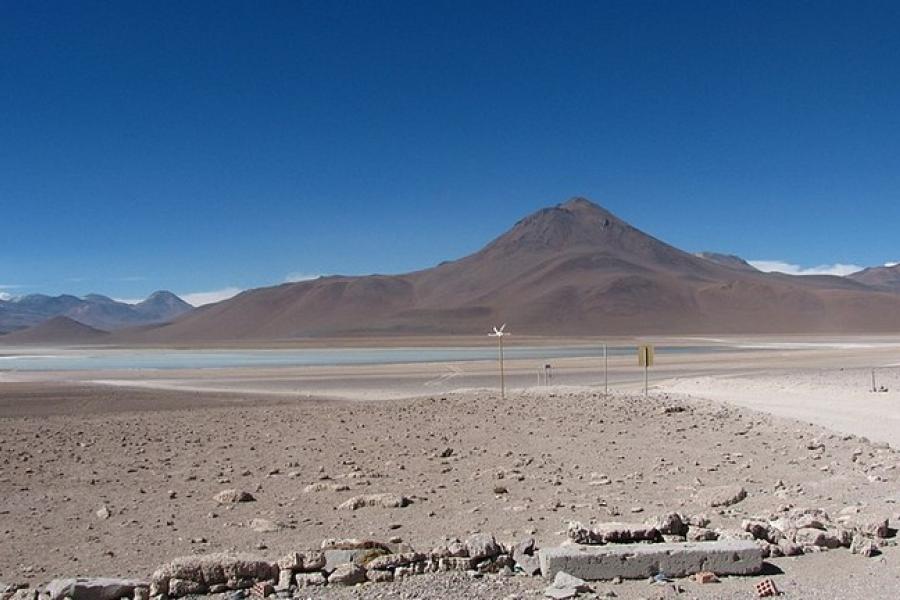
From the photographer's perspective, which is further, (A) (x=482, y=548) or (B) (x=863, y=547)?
(B) (x=863, y=547)

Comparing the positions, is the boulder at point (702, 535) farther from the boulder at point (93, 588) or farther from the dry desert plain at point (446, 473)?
the boulder at point (93, 588)

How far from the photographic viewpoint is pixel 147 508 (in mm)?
10133

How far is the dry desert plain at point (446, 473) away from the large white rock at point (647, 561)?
0.43 feet

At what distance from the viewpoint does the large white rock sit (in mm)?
6652

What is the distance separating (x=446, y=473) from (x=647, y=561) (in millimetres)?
5753

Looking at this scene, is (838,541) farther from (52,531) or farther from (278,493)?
(52,531)

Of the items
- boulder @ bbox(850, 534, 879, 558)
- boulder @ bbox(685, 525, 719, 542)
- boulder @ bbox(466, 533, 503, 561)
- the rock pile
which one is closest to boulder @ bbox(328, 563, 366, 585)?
boulder @ bbox(466, 533, 503, 561)

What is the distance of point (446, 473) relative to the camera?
1223 cm

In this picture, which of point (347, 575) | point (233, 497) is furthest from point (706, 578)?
point (233, 497)

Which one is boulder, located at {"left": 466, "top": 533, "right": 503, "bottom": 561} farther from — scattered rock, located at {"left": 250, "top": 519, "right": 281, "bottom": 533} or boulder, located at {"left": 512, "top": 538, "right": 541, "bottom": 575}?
scattered rock, located at {"left": 250, "top": 519, "right": 281, "bottom": 533}

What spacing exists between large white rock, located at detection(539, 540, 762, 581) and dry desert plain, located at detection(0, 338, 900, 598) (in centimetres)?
13

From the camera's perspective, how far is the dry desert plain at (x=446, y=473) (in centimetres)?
791

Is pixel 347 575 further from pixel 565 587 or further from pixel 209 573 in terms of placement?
pixel 565 587

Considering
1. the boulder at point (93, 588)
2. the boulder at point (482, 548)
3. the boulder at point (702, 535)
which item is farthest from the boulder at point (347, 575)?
the boulder at point (702, 535)
